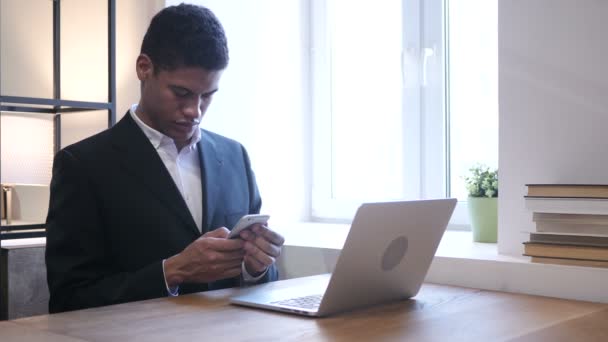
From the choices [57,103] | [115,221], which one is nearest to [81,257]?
[115,221]

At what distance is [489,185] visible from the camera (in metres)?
2.12

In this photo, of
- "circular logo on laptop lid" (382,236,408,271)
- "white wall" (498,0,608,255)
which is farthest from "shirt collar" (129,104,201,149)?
"white wall" (498,0,608,255)

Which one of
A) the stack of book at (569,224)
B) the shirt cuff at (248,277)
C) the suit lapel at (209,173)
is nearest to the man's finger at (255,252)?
the shirt cuff at (248,277)

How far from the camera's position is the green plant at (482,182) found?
83.4 inches

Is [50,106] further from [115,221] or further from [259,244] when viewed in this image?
[259,244]

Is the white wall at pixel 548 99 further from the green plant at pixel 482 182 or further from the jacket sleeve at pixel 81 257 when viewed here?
the jacket sleeve at pixel 81 257

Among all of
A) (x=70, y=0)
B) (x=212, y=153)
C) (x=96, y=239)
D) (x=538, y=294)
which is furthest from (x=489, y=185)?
(x=70, y=0)

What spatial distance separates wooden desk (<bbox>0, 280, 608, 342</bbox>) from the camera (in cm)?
116

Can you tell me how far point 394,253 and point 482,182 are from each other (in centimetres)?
82

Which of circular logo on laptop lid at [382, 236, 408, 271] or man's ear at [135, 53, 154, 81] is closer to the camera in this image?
circular logo on laptop lid at [382, 236, 408, 271]

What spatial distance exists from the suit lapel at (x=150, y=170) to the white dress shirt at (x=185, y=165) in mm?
42

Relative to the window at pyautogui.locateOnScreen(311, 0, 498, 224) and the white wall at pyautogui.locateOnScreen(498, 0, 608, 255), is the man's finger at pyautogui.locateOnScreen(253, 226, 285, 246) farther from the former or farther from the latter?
the window at pyautogui.locateOnScreen(311, 0, 498, 224)

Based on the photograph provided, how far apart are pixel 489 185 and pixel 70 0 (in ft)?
5.25

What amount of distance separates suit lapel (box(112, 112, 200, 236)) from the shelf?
611mm
